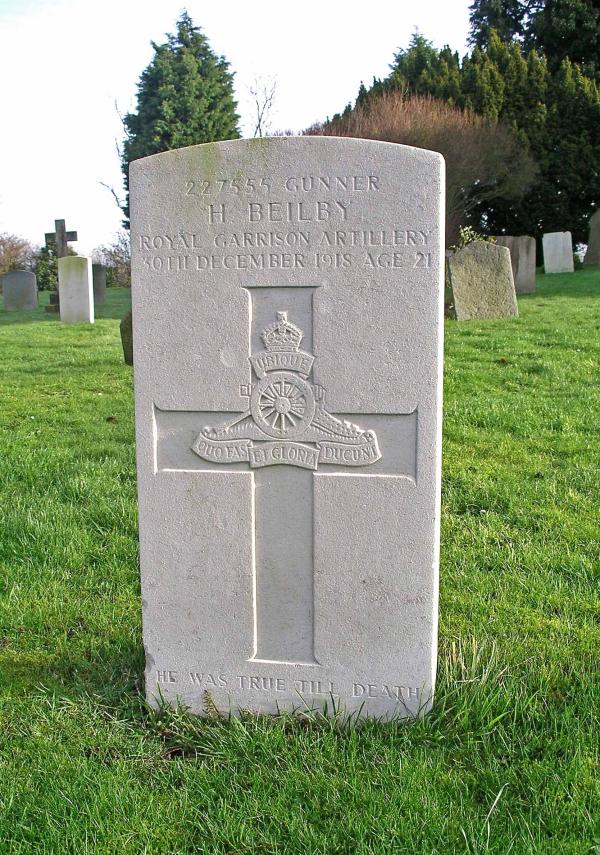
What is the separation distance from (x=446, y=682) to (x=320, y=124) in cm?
2765

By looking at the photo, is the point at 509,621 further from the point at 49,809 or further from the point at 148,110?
the point at 148,110

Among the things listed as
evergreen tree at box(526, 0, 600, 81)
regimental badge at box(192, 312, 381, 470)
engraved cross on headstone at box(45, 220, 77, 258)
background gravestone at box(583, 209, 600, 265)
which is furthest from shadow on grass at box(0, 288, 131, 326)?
evergreen tree at box(526, 0, 600, 81)

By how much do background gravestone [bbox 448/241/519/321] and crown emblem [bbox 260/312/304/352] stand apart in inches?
369

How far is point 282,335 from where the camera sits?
9.34 ft

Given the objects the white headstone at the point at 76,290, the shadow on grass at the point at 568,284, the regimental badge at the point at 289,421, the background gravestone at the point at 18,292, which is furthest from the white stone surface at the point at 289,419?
the background gravestone at the point at 18,292

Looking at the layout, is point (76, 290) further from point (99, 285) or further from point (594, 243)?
point (594, 243)

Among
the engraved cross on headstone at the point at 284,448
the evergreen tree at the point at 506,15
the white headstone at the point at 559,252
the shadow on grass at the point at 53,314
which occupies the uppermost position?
the evergreen tree at the point at 506,15

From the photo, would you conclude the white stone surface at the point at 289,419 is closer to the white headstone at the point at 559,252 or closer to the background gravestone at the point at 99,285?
the background gravestone at the point at 99,285

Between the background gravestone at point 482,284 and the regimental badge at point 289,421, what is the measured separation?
9.37 m

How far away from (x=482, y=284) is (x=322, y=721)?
9.78 m

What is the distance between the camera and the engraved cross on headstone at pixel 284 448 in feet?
9.36

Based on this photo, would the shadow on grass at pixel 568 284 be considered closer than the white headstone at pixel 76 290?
Yes

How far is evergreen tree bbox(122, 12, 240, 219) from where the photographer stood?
1176 inches

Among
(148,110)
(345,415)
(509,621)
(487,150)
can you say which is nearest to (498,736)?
(509,621)
